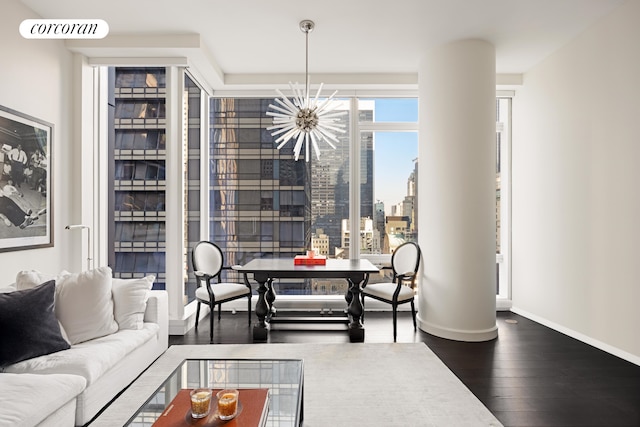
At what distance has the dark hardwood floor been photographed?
235 cm

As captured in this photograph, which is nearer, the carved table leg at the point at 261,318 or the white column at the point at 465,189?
the carved table leg at the point at 261,318

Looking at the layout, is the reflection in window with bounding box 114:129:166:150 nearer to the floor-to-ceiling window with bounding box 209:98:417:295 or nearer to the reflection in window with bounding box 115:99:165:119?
the reflection in window with bounding box 115:99:165:119

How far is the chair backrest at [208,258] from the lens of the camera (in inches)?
167

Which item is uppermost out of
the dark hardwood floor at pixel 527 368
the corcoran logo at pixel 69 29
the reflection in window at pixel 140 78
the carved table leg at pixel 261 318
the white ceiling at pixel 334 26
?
the white ceiling at pixel 334 26

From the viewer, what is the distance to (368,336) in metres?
3.86

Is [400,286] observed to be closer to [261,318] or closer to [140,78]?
[261,318]

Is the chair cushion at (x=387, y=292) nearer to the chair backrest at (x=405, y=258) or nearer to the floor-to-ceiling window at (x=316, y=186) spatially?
the chair backrest at (x=405, y=258)

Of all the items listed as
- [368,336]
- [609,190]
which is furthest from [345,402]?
[609,190]

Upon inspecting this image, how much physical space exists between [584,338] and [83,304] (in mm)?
4311

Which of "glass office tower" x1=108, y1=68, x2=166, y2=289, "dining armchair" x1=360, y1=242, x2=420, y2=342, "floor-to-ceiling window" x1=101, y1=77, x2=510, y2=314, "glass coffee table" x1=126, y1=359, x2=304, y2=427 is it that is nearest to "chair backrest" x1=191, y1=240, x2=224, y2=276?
"glass office tower" x1=108, y1=68, x2=166, y2=289

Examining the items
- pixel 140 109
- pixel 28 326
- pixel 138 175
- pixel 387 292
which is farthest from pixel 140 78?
pixel 387 292

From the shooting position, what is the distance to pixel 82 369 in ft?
7.10

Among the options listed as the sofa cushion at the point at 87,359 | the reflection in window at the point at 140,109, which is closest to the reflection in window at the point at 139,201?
the reflection in window at the point at 140,109

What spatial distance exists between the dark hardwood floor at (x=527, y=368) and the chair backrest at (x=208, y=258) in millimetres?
596
